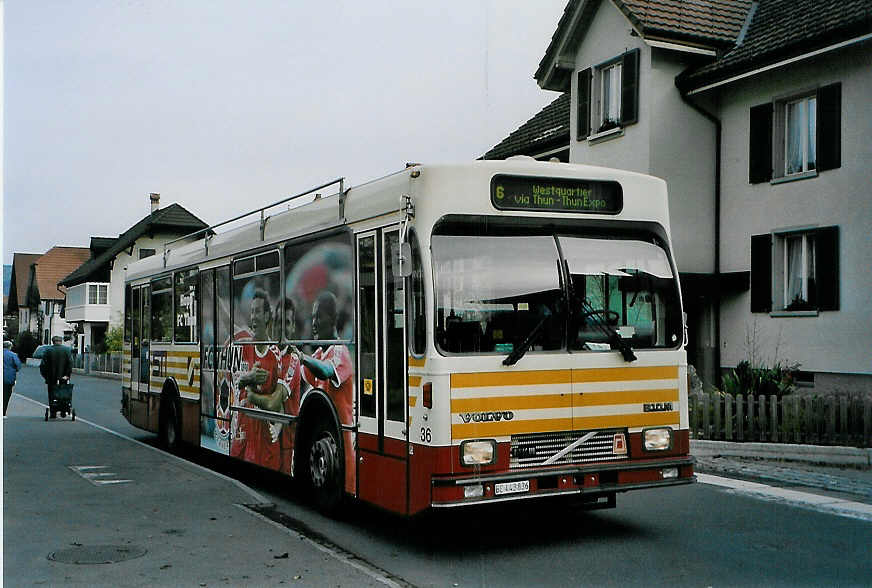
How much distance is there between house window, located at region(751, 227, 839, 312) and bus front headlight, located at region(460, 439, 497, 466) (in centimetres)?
1266

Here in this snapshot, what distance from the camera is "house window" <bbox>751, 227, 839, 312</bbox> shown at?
1816 centimetres

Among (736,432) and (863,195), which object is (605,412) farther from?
(863,195)

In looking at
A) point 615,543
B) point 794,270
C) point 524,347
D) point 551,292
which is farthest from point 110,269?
point 524,347

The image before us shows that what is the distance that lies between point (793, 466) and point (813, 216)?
21.7 feet

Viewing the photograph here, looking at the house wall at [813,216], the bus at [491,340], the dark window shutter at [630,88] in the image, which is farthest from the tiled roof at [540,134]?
the bus at [491,340]

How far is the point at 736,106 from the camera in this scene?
68.1ft

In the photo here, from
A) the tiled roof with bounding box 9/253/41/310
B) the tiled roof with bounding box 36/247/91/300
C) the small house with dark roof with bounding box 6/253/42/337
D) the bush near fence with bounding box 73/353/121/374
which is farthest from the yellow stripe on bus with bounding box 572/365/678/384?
the tiled roof with bounding box 36/247/91/300

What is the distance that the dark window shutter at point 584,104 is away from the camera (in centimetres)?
2331

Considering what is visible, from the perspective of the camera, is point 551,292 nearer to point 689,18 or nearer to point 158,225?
point 689,18

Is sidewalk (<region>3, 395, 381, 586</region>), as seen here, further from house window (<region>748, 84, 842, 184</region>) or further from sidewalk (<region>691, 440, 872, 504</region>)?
house window (<region>748, 84, 842, 184</region>)

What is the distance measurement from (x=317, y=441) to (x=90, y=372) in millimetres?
53949

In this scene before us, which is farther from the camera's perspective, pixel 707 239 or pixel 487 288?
pixel 707 239

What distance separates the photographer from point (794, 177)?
19016 mm

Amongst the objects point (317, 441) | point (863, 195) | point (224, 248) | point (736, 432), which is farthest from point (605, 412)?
point (863, 195)
